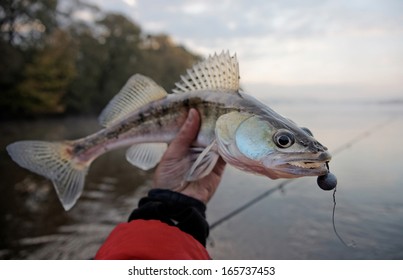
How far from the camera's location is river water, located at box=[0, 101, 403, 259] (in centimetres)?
198

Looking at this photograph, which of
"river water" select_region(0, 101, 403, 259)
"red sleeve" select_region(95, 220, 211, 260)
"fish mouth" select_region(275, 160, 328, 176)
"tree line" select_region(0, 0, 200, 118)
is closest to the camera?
"fish mouth" select_region(275, 160, 328, 176)

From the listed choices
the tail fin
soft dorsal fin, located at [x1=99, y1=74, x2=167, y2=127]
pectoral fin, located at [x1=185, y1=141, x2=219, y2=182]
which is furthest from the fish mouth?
the tail fin

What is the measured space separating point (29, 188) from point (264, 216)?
10.9ft

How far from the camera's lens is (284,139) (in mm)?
867

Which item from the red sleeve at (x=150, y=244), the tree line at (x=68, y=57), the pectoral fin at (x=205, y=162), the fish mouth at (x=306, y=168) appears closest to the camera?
the fish mouth at (x=306, y=168)

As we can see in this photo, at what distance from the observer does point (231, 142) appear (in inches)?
38.5

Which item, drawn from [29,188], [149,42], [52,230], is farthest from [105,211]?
[149,42]

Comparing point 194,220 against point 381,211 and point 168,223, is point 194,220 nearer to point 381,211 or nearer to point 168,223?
point 168,223

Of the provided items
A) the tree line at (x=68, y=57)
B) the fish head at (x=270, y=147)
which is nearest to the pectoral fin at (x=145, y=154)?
the fish head at (x=270, y=147)

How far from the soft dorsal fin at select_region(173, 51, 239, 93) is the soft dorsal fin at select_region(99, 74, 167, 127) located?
0.13m

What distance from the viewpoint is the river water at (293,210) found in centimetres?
198

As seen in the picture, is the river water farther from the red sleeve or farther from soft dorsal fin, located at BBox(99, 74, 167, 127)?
the red sleeve

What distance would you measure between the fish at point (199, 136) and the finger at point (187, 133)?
18mm

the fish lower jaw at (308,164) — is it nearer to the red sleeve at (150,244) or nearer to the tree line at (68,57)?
the red sleeve at (150,244)
